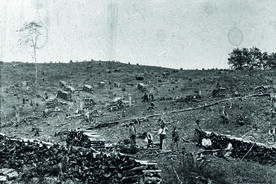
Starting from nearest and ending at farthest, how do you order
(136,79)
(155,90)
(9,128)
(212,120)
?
(212,120) → (9,128) → (155,90) → (136,79)

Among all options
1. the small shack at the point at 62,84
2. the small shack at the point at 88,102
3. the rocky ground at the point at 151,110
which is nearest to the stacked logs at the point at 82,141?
the rocky ground at the point at 151,110

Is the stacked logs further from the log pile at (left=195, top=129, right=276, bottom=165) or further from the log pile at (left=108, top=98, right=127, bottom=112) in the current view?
the log pile at (left=108, top=98, right=127, bottom=112)

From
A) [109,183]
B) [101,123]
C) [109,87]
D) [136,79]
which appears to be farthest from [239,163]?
[136,79]

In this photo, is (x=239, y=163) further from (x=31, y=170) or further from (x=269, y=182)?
(x=31, y=170)

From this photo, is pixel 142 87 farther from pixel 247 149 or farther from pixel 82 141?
pixel 247 149

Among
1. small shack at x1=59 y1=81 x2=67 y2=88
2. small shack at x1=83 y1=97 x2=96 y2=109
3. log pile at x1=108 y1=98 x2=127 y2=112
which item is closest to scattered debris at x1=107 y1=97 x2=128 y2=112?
log pile at x1=108 y1=98 x2=127 y2=112

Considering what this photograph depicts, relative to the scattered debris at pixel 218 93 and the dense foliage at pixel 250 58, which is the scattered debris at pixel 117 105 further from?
the dense foliage at pixel 250 58

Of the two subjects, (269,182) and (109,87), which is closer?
(269,182)
